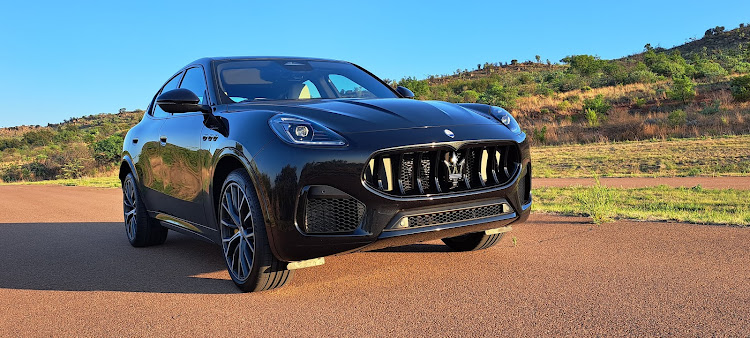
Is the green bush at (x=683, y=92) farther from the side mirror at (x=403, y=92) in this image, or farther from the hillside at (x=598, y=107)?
the side mirror at (x=403, y=92)

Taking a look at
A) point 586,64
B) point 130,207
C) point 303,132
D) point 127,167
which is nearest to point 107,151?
point 127,167

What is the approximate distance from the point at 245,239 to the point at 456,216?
1.40 meters

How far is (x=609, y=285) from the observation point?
4.15m

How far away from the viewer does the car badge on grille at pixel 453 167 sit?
13.5ft

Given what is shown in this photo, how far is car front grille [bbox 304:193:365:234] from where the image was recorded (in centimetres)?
389

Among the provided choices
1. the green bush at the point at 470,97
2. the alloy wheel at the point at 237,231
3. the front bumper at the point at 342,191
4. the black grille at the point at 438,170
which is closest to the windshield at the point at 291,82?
the alloy wheel at the point at 237,231

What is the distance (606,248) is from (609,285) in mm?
1344

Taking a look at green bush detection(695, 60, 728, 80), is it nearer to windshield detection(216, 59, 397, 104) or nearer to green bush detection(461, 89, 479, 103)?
green bush detection(461, 89, 479, 103)

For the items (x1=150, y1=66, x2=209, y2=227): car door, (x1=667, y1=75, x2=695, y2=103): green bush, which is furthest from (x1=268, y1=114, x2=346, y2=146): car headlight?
(x1=667, y1=75, x2=695, y2=103): green bush

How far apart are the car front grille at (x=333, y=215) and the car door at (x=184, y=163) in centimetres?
128

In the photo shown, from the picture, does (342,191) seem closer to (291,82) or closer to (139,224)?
(291,82)

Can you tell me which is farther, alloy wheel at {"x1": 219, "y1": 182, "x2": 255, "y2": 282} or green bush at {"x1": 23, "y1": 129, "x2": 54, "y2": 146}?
green bush at {"x1": 23, "y1": 129, "x2": 54, "y2": 146}

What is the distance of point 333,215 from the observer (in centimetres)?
392

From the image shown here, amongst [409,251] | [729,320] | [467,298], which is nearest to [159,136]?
[409,251]
